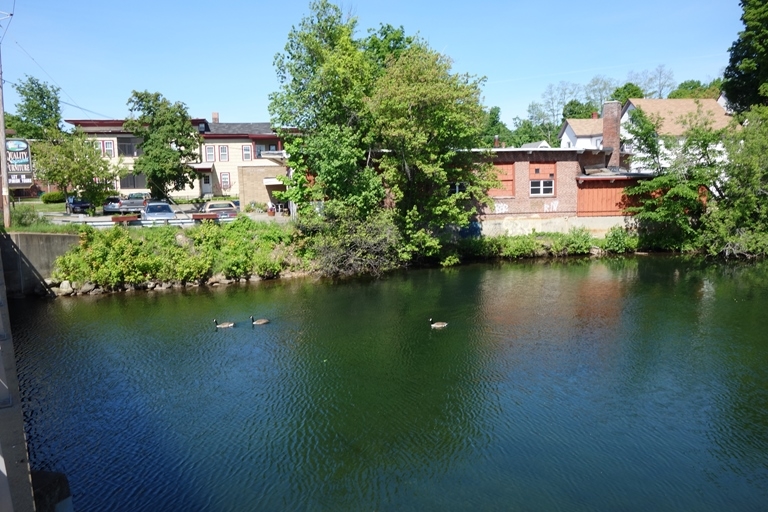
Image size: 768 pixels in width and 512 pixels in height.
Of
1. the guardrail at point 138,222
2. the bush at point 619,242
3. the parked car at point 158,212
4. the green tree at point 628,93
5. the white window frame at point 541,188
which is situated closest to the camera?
the guardrail at point 138,222

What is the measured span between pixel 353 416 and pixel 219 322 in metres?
9.59

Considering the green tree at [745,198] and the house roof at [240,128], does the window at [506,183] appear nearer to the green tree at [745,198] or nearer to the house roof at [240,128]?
the green tree at [745,198]

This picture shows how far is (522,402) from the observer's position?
14.9 metres

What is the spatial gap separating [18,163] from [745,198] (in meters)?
37.7

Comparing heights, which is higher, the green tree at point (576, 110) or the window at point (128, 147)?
the green tree at point (576, 110)

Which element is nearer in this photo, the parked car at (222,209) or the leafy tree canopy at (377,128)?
the leafy tree canopy at (377,128)

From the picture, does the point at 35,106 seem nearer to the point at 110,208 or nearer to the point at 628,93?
the point at 110,208

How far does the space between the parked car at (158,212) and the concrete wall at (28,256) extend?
5519mm

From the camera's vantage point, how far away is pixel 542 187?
36469 mm

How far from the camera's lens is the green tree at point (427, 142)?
2870cm

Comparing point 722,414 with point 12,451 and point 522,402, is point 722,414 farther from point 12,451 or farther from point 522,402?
point 12,451

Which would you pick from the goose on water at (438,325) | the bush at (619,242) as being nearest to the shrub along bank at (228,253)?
the goose on water at (438,325)

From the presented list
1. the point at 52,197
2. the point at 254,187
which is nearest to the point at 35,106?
the point at 52,197

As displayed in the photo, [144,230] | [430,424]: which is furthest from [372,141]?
[430,424]
